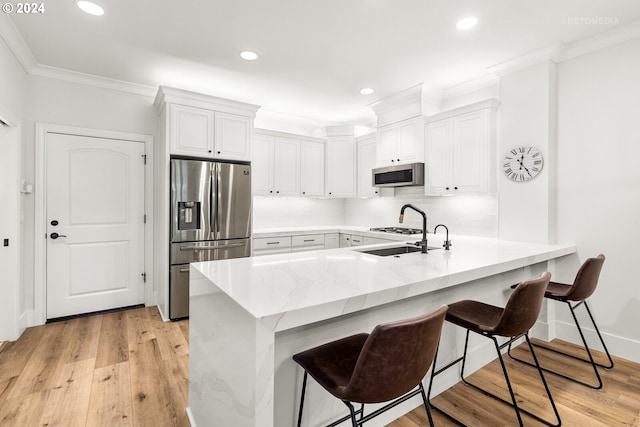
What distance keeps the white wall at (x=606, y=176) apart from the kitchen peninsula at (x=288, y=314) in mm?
1140

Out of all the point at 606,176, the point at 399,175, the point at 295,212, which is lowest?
the point at 295,212

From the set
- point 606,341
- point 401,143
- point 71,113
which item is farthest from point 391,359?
point 71,113

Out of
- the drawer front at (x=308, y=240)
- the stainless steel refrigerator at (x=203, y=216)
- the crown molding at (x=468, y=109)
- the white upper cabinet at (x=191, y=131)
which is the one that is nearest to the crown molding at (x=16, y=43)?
the white upper cabinet at (x=191, y=131)

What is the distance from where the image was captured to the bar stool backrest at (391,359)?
106 centimetres

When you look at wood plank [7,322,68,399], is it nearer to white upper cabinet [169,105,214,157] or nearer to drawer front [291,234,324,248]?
white upper cabinet [169,105,214,157]

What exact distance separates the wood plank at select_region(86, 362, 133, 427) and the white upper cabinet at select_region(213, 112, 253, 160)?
223 centimetres

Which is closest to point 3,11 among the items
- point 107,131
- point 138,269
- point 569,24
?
point 107,131

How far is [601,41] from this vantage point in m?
2.69

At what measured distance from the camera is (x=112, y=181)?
11.8ft

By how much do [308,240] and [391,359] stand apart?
3.34 meters

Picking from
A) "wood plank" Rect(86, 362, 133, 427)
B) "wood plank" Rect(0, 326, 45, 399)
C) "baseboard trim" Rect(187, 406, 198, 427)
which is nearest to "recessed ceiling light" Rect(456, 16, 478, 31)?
"baseboard trim" Rect(187, 406, 198, 427)

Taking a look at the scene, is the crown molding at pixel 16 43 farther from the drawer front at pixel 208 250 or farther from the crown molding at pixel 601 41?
the crown molding at pixel 601 41

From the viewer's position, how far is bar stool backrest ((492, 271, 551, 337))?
1.60m

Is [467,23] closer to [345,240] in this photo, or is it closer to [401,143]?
[401,143]
